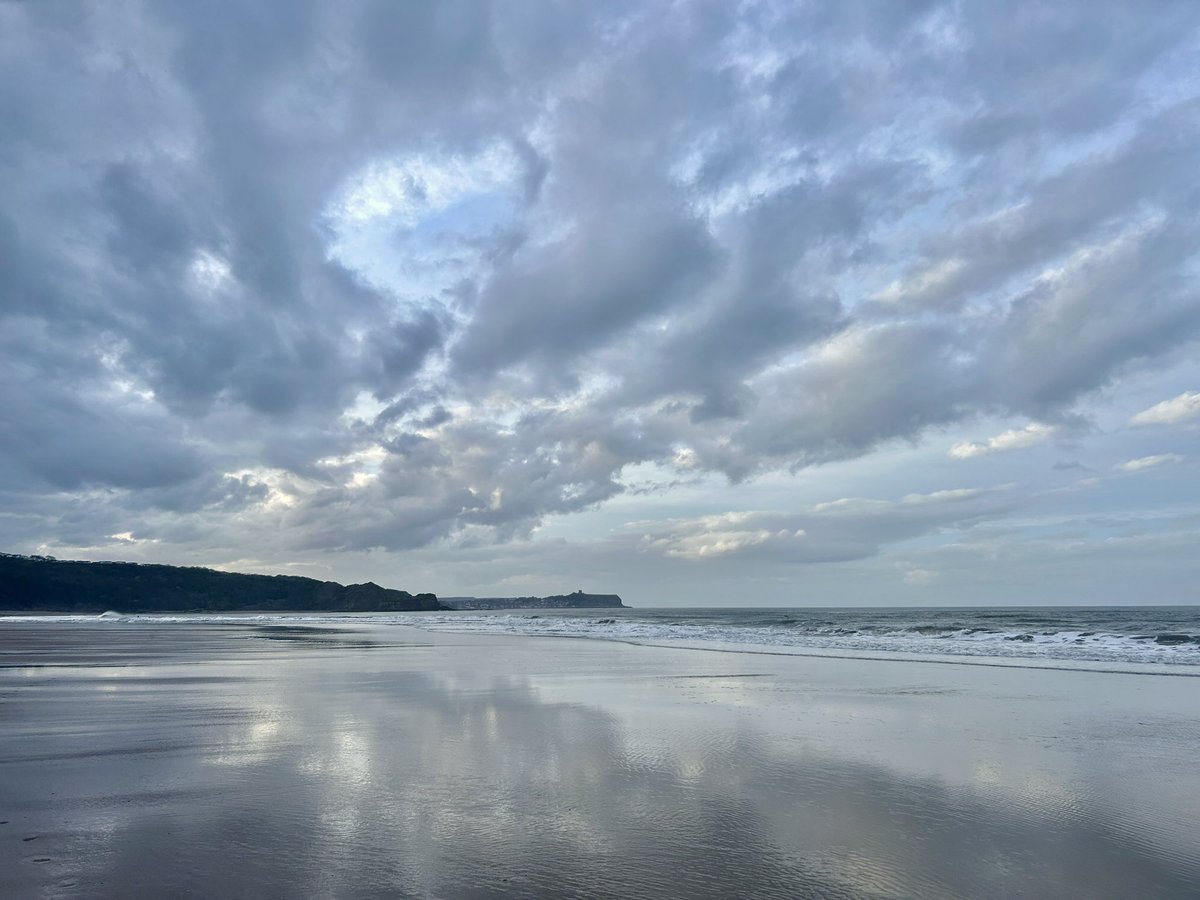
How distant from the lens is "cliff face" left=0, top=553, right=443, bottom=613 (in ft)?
461

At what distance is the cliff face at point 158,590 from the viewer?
461ft

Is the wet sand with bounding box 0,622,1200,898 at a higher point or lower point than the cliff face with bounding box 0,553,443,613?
lower

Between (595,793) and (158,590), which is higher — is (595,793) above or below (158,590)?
below

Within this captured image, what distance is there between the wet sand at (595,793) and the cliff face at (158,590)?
153602mm

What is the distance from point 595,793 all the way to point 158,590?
18296 centimetres

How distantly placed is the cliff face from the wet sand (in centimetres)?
15360

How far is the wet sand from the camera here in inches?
200

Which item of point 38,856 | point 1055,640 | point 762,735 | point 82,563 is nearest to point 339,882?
point 38,856

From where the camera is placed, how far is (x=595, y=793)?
24.0ft

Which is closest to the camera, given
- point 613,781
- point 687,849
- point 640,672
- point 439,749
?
point 687,849

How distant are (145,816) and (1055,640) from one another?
36400mm

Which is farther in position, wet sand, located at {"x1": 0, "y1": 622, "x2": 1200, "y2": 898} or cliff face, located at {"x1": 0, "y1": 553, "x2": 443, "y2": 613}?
cliff face, located at {"x1": 0, "y1": 553, "x2": 443, "y2": 613}

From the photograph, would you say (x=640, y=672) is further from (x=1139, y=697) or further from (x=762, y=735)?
(x=1139, y=697)

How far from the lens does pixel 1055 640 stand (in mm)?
32938
